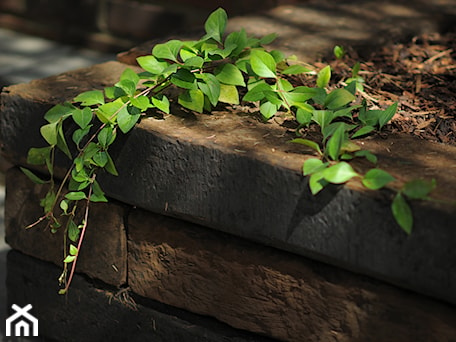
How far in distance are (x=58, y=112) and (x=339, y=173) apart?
688 mm

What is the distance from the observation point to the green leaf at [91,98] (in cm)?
181

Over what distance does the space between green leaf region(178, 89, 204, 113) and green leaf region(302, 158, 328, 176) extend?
36 centimetres

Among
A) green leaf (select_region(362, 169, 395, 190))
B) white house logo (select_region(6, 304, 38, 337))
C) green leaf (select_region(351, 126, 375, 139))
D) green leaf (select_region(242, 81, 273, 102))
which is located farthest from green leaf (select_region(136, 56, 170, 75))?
white house logo (select_region(6, 304, 38, 337))

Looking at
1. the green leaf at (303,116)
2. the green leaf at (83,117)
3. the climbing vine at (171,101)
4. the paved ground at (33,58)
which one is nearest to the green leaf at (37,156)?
the climbing vine at (171,101)

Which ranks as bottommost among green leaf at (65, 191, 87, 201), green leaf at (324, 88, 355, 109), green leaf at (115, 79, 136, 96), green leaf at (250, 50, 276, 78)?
green leaf at (65, 191, 87, 201)

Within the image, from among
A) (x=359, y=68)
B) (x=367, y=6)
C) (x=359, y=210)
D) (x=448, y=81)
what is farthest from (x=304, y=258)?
(x=367, y=6)

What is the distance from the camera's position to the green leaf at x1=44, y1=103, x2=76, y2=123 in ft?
5.92

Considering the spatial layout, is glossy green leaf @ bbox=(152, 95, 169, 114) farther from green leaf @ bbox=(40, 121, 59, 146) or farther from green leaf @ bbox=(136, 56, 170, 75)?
green leaf @ bbox=(40, 121, 59, 146)

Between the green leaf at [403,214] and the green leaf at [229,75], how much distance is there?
539mm

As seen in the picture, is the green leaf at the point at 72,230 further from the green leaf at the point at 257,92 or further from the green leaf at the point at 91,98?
the green leaf at the point at 257,92

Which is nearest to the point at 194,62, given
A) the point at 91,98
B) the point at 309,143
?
the point at 91,98

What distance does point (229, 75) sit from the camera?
1812 millimetres

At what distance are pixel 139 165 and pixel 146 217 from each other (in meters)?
0.14

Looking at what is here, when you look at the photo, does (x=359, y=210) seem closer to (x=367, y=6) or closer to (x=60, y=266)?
(x=60, y=266)
